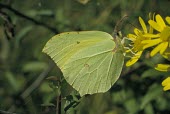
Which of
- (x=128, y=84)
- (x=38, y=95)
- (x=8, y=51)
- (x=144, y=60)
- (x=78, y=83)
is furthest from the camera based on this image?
(x=8, y=51)

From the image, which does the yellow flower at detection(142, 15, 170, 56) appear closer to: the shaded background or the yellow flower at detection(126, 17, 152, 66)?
the yellow flower at detection(126, 17, 152, 66)

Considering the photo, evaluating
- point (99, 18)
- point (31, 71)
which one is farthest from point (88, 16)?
point (31, 71)

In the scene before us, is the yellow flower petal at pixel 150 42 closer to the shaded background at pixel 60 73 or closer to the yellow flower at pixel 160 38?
the yellow flower at pixel 160 38

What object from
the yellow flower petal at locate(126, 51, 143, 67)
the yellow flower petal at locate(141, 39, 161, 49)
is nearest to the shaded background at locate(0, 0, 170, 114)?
the yellow flower petal at locate(126, 51, 143, 67)

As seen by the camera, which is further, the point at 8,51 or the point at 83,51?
the point at 8,51

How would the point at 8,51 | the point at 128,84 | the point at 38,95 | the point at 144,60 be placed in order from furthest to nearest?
the point at 8,51
the point at 38,95
the point at 128,84
the point at 144,60

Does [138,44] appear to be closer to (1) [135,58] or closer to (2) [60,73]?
(1) [135,58]

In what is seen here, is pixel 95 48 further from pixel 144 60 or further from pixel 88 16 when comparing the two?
pixel 88 16
